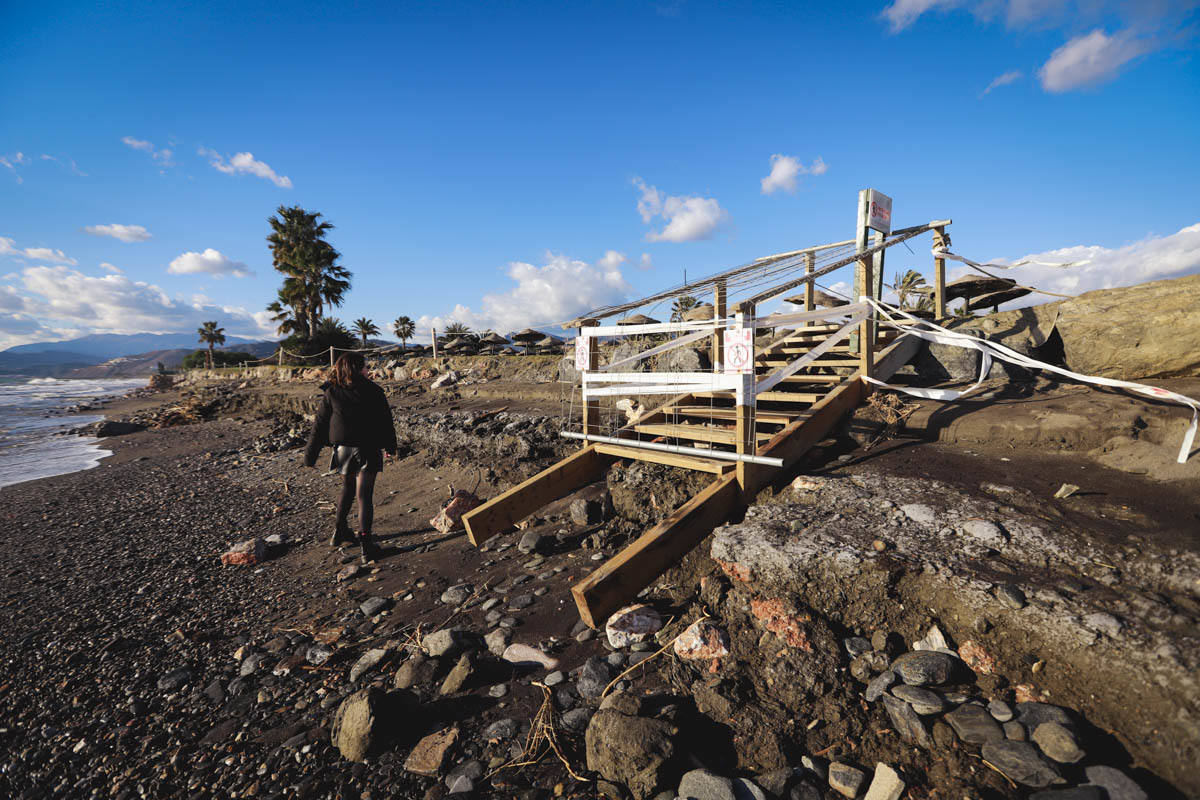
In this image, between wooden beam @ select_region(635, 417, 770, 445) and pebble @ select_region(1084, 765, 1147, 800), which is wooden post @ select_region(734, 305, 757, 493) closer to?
wooden beam @ select_region(635, 417, 770, 445)

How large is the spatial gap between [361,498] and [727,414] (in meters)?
3.98

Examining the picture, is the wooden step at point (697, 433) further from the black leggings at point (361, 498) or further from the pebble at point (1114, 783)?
the black leggings at point (361, 498)

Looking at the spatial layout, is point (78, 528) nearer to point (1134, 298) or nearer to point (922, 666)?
point (922, 666)

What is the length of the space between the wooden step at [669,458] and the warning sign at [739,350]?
0.80 metres

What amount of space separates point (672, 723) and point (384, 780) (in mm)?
1383

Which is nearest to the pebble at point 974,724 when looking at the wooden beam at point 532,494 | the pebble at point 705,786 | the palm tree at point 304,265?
the pebble at point 705,786

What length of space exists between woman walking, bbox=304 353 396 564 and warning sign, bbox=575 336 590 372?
6.72 feet

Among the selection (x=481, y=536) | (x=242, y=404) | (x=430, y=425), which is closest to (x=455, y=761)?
(x=481, y=536)

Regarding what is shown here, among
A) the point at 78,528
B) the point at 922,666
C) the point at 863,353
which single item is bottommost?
the point at 78,528

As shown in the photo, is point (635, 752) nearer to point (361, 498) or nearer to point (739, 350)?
point (739, 350)

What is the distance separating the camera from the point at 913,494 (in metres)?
3.40

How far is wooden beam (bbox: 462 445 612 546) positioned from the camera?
411 centimetres

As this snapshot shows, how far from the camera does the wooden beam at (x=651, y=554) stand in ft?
9.18

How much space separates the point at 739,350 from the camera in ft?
11.8
